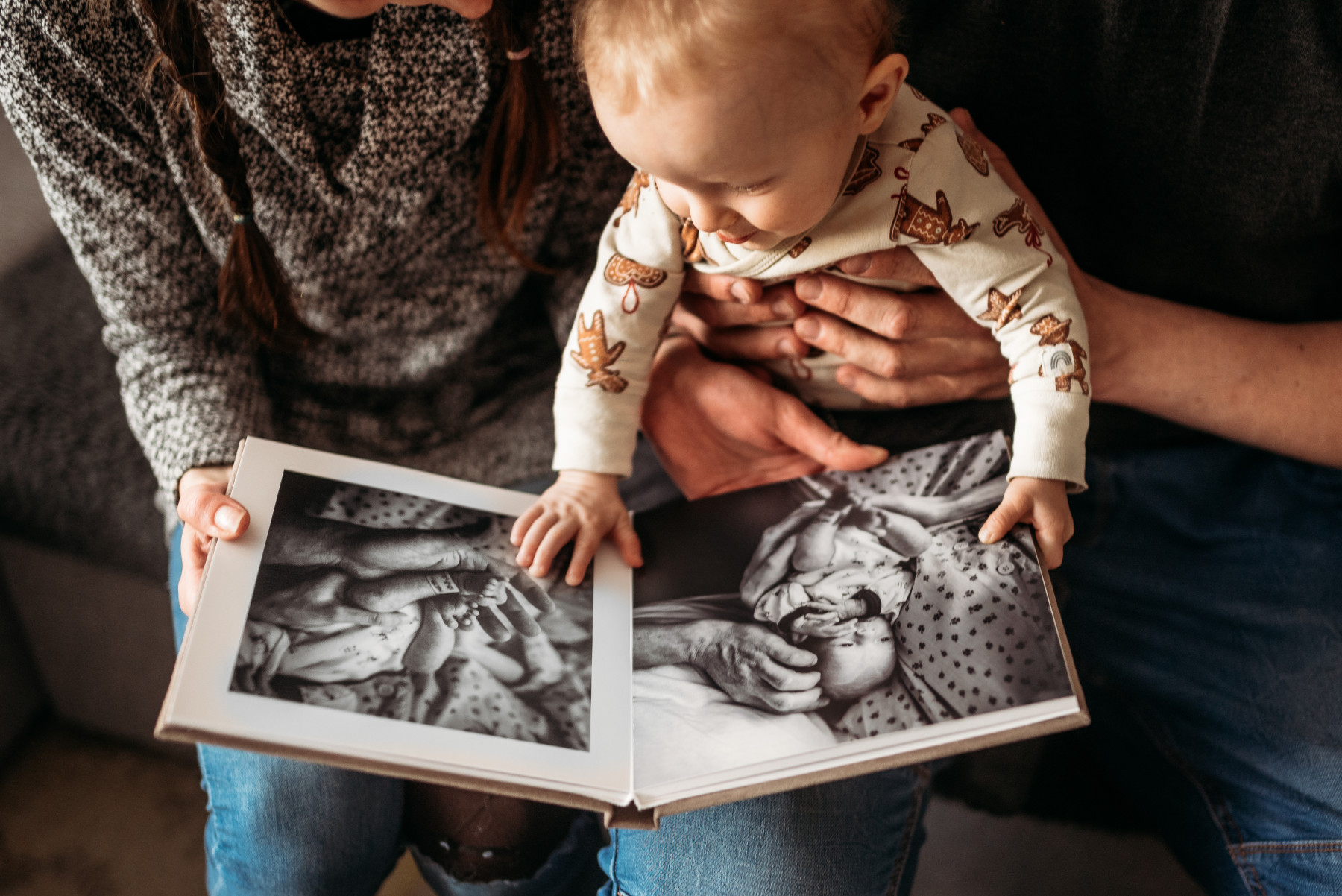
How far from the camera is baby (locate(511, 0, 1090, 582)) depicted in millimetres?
533

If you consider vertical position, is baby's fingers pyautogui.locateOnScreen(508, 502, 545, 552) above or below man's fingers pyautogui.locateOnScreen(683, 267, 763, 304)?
below

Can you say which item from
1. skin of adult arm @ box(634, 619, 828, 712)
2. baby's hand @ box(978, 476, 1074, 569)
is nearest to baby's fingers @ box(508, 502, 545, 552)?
skin of adult arm @ box(634, 619, 828, 712)

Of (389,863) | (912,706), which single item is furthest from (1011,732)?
(389,863)

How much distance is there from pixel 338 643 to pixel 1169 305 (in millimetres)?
696

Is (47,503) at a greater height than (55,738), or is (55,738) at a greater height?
(47,503)

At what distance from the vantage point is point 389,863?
0.81m

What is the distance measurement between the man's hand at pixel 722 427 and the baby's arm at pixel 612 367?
3.1 inches

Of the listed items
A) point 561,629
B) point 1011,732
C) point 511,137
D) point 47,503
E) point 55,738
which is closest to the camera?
point 1011,732

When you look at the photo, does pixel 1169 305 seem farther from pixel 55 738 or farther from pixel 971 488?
pixel 55 738

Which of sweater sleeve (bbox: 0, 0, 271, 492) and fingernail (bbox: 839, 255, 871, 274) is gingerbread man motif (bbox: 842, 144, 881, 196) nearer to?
fingernail (bbox: 839, 255, 871, 274)

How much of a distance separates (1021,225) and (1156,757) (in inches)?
18.6

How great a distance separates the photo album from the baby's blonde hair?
312 mm

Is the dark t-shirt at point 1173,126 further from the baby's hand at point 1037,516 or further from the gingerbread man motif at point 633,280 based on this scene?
the gingerbread man motif at point 633,280

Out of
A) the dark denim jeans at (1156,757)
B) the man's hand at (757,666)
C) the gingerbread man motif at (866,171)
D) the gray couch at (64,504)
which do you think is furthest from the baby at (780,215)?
the gray couch at (64,504)
